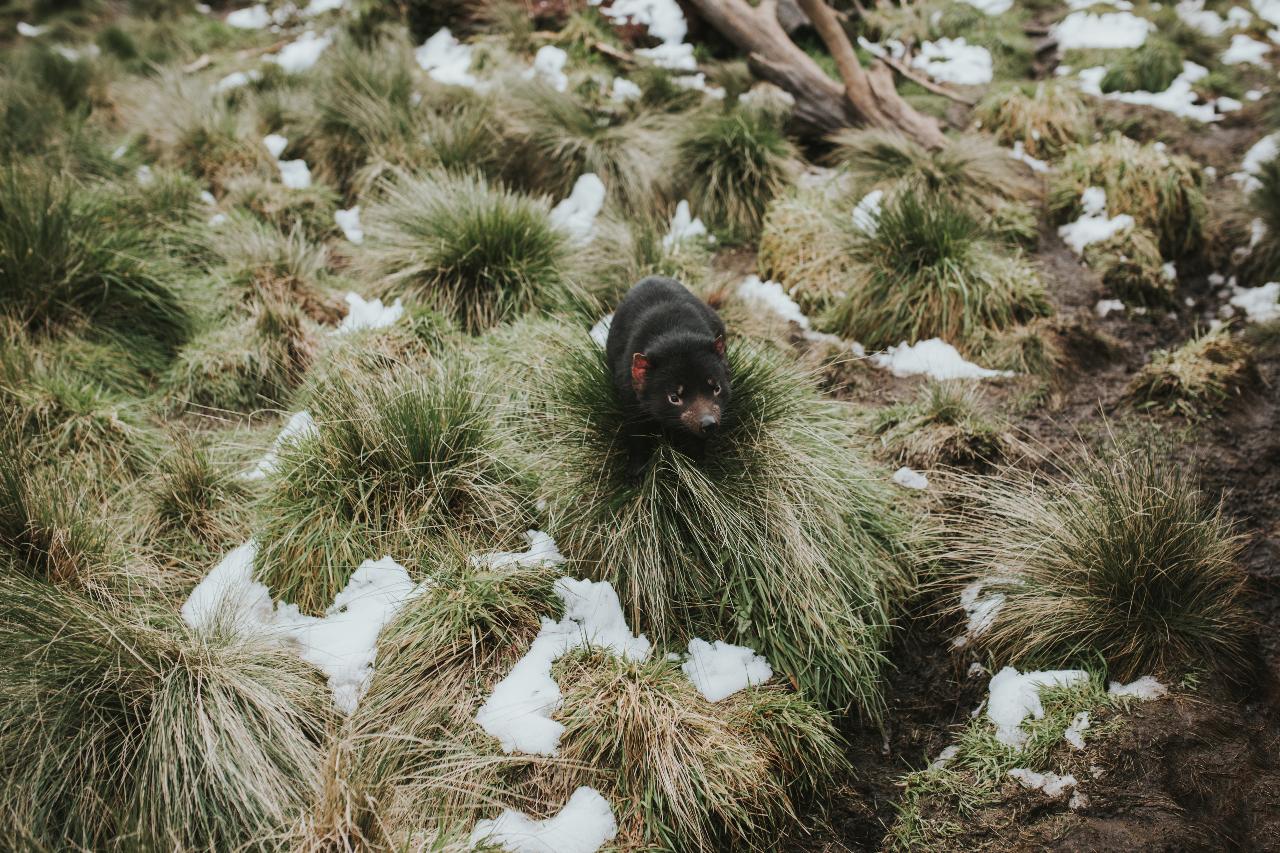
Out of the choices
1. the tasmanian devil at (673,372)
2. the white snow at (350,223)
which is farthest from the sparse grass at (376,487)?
the white snow at (350,223)

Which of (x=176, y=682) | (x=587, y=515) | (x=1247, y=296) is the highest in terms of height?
(x=176, y=682)

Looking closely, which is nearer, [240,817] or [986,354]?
[240,817]

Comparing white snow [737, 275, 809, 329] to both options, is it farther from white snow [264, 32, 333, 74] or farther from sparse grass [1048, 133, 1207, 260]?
white snow [264, 32, 333, 74]

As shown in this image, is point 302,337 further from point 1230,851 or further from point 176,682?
point 1230,851

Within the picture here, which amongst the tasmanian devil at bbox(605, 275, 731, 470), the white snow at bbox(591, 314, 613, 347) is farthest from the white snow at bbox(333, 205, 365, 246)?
the tasmanian devil at bbox(605, 275, 731, 470)

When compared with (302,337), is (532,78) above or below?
above

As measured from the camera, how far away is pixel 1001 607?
3.15 meters

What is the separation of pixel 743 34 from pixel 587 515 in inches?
232

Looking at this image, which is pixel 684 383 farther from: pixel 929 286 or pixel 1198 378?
pixel 1198 378

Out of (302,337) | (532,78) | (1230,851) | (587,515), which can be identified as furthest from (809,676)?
(532,78)

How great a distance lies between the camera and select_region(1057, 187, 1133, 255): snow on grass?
5.35 metres

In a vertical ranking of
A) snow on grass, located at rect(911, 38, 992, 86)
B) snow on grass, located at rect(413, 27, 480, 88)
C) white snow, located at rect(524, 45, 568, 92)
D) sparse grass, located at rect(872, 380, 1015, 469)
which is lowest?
sparse grass, located at rect(872, 380, 1015, 469)

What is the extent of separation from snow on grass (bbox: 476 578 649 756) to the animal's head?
0.79 metres

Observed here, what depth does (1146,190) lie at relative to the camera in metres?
5.39
